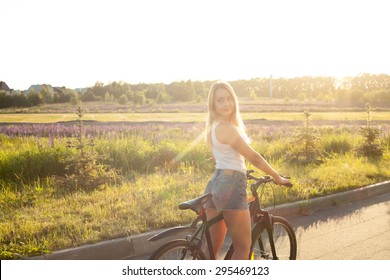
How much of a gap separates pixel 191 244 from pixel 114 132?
28.4 ft

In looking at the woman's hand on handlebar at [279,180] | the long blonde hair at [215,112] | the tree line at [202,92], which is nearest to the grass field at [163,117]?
the tree line at [202,92]

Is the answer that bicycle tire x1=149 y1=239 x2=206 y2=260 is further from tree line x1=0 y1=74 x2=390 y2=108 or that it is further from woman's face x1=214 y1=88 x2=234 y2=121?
tree line x1=0 y1=74 x2=390 y2=108

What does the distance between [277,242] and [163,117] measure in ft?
46.3

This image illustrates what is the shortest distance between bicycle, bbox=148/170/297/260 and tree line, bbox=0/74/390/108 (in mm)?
4795

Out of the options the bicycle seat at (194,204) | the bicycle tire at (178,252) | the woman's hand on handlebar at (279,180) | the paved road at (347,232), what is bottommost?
the paved road at (347,232)

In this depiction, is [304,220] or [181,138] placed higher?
[181,138]

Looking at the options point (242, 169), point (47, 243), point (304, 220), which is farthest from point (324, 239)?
point (47, 243)

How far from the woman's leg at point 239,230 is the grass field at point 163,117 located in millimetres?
5404

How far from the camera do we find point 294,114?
22.4 metres

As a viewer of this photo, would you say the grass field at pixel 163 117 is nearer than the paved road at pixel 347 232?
No

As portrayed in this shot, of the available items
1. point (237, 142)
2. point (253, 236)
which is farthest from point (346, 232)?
point (237, 142)

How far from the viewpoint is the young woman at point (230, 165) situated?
144 inches

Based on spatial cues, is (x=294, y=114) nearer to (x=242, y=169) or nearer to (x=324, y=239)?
(x=324, y=239)

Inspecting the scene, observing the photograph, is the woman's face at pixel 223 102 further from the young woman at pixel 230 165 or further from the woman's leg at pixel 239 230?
the woman's leg at pixel 239 230
